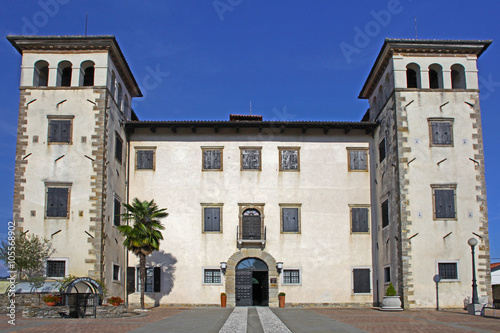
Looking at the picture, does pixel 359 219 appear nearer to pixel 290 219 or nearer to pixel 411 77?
pixel 290 219

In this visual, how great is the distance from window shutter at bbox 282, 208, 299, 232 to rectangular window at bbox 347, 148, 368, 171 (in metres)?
4.30

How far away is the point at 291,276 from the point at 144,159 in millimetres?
10823

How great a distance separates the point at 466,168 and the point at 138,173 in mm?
17954

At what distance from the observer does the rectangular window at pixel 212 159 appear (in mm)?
33094

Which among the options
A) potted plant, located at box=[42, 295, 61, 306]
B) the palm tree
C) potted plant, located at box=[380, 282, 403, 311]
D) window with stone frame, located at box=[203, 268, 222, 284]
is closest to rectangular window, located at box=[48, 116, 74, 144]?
the palm tree

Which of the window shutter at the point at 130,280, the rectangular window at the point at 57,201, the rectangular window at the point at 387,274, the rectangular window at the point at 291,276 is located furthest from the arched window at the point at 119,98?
the rectangular window at the point at 387,274

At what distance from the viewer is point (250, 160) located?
33250 mm

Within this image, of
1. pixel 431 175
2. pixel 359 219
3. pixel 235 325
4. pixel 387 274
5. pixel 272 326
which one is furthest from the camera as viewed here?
pixel 359 219

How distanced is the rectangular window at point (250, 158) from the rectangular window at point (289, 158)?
1345 millimetres

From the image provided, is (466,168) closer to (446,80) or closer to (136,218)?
(446,80)

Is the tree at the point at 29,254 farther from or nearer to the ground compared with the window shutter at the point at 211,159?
nearer to the ground

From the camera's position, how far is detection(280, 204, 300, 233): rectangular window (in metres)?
32.4

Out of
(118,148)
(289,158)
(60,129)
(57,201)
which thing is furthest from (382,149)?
(57,201)

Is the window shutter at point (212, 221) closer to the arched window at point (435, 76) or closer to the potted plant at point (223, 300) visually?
the potted plant at point (223, 300)
